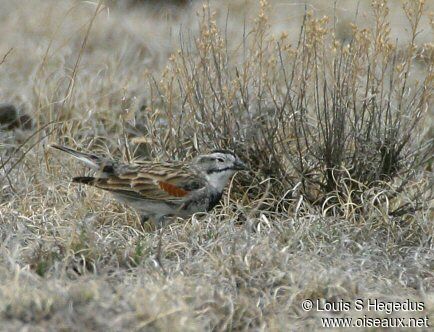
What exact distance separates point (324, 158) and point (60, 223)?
5.97 ft

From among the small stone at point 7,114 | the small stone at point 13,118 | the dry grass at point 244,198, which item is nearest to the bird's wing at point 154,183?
the dry grass at point 244,198

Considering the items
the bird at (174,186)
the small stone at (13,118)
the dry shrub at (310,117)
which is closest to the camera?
the dry shrub at (310,117)

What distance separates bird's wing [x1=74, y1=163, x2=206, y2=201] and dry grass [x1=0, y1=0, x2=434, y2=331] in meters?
0.23

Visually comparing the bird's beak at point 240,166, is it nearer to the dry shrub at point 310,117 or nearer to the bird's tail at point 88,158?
the dry shrub at point 310,117

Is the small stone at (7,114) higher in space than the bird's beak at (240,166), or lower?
lower

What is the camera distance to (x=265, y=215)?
278 inches

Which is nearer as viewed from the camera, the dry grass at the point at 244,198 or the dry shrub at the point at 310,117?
the dry grass at the point at 244,198

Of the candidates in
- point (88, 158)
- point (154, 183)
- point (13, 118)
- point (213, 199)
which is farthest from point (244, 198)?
point (13, 118)

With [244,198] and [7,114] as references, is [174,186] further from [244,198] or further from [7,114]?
[7,114]

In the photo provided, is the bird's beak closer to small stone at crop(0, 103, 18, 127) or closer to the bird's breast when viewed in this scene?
the bird's breast

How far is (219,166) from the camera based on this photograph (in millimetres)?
6969

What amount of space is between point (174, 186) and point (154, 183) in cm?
13

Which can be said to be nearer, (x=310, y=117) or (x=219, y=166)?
(x=219, y=166)

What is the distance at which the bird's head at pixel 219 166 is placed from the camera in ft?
22.8
